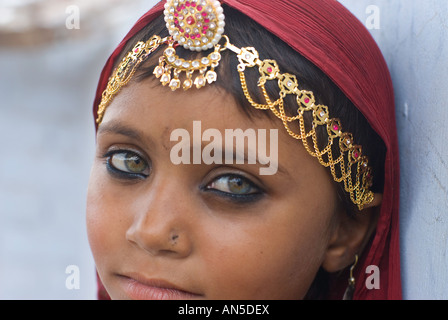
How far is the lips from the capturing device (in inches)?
49.1

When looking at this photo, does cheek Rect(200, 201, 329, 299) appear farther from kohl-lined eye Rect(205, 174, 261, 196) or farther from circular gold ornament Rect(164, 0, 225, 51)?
circular gold ornament Rect(164, 0, 225, 51)

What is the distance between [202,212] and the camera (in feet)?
4.06

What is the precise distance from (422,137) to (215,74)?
1.69 ft

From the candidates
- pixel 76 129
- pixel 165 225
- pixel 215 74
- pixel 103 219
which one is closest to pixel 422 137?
pixel 215 74

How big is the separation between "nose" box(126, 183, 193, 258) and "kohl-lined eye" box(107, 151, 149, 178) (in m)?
0.10

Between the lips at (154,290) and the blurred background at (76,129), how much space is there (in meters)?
0.53

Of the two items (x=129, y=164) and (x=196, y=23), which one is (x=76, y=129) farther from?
(x=196, y=23)

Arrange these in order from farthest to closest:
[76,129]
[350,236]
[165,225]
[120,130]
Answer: [76,129], [350,236], [120,130], [165,225]

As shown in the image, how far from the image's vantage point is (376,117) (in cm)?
138

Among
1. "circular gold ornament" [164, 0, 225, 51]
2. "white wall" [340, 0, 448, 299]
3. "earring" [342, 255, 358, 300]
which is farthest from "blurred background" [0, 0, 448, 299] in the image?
"circular gold ornament" [164, 0, 225, 51]

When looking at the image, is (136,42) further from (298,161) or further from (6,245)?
(6,245)

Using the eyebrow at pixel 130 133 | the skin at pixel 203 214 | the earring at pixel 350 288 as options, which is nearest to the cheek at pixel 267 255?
the skin at pixel 203 214
